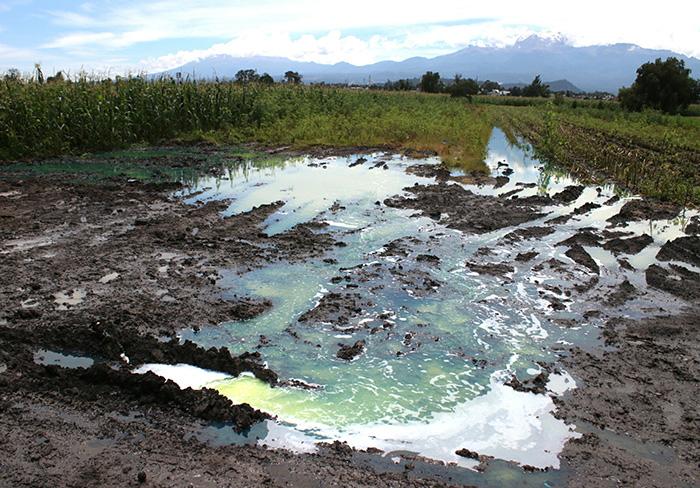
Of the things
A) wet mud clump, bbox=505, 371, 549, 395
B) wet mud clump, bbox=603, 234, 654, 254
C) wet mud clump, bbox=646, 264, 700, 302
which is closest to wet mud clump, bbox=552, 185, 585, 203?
wet mud clump, bbox=603, 234, 654, 254

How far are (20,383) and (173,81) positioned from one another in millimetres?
19021

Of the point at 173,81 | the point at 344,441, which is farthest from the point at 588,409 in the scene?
the point at 173,81

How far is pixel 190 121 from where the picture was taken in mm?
20062

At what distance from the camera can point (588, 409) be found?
456 centimetres

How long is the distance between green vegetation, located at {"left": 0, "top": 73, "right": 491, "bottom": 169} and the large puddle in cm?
718

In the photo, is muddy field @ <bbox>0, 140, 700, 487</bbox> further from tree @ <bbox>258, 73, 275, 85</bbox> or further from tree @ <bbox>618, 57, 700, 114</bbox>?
tree @ <bbox>618, 57, 700, 114</bbox>

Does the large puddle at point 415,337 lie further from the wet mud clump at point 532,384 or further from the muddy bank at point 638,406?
the muddy bank at point 638,406

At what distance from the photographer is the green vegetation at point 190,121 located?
15938mm

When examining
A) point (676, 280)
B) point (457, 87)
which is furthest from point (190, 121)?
point (457, 87)

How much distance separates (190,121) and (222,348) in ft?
54.6

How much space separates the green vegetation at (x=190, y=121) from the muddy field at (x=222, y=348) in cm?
620

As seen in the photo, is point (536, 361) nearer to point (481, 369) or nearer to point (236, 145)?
point (481, 369)

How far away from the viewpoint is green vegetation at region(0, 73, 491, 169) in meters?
15.9

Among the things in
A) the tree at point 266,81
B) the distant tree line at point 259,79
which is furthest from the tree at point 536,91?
the tree at point 266,81
